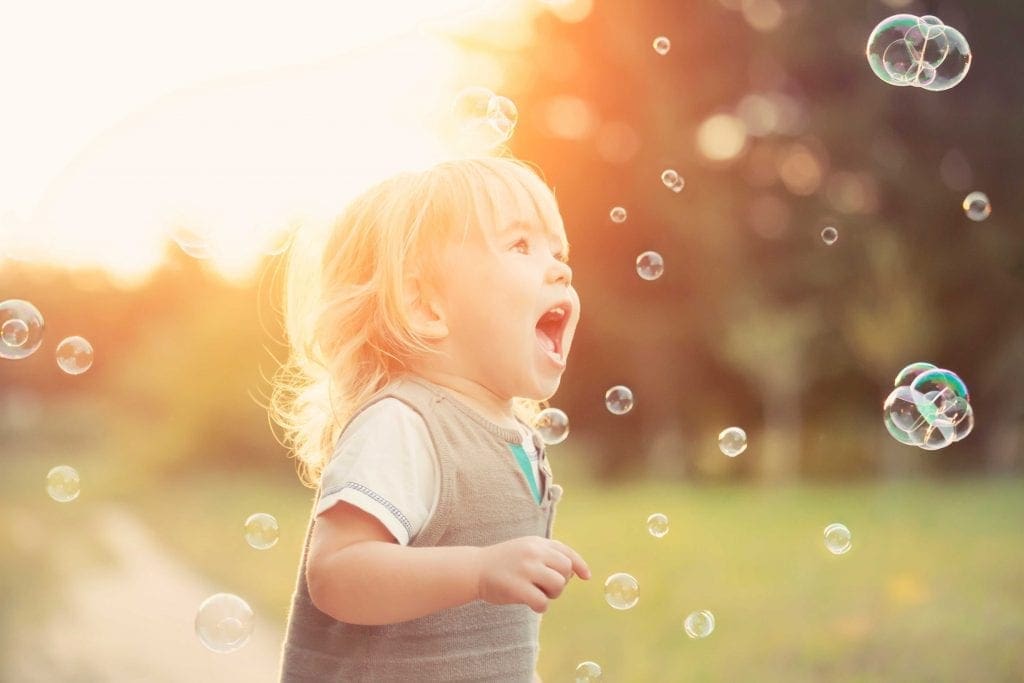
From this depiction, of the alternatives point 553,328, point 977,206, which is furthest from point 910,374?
point 553,328

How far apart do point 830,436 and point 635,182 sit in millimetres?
4115

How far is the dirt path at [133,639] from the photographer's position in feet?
17.1

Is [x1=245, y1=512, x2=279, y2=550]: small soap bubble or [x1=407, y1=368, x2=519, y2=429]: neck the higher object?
[x1=407, y1=368, x2=519, y2=429]: neck

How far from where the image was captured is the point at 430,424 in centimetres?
173

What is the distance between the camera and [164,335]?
20.1 meters

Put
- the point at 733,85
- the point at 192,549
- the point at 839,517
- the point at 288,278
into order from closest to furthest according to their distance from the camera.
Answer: the point at 288,278 → the point at 192,549 → the point at 839,517 → the point at 733,85

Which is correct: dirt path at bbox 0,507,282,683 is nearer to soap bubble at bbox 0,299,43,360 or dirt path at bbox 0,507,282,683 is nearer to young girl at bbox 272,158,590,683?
soap bubble at bbox 0,299,43,360

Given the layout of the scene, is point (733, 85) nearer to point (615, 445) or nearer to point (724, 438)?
point (615, 445)

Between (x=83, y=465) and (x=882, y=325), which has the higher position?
(x=882, y=325)

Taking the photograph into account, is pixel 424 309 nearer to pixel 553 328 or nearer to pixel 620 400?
pixel 553 328

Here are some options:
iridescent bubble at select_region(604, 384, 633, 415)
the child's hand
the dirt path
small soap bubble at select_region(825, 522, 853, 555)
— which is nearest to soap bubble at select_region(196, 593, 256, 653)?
the child's hand

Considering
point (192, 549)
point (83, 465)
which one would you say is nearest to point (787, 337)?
point (192, 549)

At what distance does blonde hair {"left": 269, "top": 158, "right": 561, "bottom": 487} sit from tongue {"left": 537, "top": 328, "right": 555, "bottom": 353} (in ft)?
0.55

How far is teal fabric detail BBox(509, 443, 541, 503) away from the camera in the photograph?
185 cm
